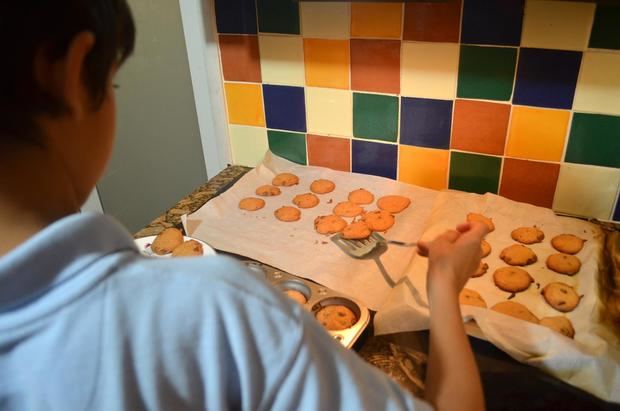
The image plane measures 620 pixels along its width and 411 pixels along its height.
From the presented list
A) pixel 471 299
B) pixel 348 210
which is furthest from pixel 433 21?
pixel 471 299

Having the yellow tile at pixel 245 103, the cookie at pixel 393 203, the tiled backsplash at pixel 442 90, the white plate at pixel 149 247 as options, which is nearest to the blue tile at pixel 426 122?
the tiled backsplash at pixel 442 90

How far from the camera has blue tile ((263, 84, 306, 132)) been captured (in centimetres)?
119

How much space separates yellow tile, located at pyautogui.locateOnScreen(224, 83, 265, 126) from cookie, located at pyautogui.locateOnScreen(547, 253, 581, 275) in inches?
28.0

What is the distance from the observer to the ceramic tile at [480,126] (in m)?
1.01

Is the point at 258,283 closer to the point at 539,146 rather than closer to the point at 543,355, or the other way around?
the point at 543,355

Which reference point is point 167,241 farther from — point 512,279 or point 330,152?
point 512,279

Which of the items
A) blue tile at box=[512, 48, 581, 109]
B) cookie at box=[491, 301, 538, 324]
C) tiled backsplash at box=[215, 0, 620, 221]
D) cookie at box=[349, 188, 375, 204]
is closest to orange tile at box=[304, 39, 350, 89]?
tiled backsplash at box=[215, 0, 620, 221]

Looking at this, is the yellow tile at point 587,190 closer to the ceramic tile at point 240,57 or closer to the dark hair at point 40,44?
the ceramic tile at point 240,57

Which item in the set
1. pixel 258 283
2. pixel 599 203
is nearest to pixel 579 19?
pixel 599 203

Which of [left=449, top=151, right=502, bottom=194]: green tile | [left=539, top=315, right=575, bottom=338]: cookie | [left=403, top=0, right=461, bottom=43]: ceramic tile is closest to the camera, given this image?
[left=539, top=315, right=575, bottom=338]: cookie

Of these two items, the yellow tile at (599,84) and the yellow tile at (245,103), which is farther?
the yellow tile at (245,103)

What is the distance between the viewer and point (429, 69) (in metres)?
1.03

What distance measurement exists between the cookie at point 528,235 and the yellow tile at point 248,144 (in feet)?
2.05

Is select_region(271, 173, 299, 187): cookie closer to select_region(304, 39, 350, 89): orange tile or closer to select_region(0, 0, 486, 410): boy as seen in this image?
select_region(304, 39, 350, 89): orange tile
